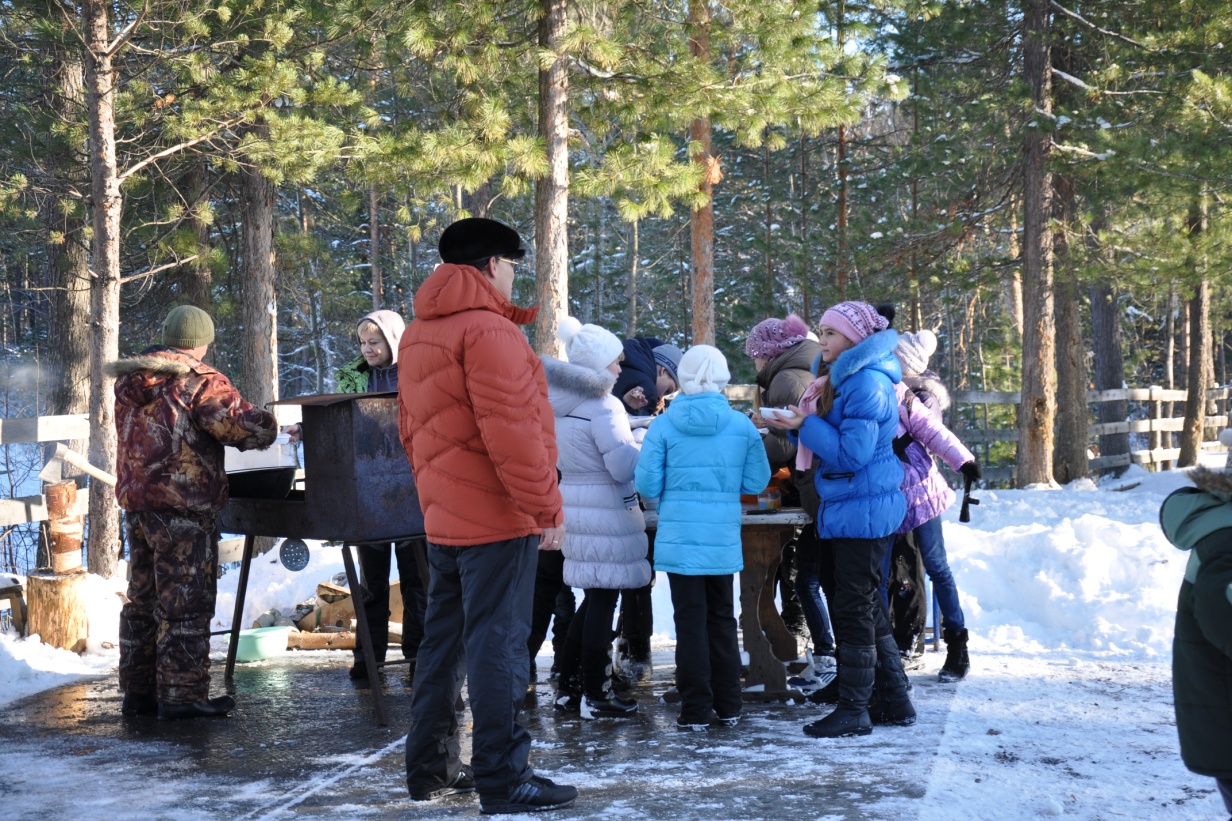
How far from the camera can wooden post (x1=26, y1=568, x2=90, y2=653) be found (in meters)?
7.20

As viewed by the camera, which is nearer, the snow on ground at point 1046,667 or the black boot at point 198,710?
the snow on ground at point 1046,667

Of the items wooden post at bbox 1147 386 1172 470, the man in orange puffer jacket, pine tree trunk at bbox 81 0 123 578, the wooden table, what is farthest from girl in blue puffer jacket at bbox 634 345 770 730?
wooden post at bbox 1147 386 1172 470

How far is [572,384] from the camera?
5.47 metres

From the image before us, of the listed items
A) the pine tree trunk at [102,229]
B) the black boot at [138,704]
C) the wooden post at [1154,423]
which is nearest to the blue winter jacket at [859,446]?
the black boot at [138,704]

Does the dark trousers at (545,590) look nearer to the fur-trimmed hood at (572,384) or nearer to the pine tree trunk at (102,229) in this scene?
the fur-trimmed hood at (572,384)

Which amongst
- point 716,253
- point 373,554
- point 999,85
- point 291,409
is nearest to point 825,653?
point 373,554

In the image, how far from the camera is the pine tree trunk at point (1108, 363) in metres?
20.0

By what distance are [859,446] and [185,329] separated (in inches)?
128

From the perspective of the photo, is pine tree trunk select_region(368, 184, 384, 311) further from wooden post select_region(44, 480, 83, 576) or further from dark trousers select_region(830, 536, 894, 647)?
dark trousers select_region(830, 536, 894, 647)

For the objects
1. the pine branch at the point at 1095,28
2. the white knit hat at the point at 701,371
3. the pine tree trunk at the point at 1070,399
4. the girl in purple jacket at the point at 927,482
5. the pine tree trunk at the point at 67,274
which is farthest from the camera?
the pine tree trunk at the point at 1070,399

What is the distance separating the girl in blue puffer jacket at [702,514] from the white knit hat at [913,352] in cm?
133

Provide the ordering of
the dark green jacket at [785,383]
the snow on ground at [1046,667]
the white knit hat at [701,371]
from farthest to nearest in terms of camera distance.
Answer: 1. the dark green jacket at [785,383]
2. the white knit hat at [701,371]
3. the snow on ground at [1046,667]

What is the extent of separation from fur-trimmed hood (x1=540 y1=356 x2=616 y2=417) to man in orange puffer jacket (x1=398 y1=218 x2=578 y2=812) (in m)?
1.13

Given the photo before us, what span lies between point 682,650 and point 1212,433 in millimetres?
21522
